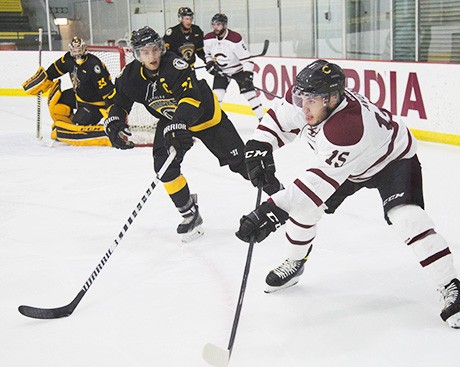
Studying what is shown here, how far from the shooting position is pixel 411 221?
239cm

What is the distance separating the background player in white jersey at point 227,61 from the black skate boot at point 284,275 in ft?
12.7

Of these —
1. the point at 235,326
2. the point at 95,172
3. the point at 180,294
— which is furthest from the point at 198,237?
the point at 95,172

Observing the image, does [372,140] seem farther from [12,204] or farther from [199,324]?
[12,204]

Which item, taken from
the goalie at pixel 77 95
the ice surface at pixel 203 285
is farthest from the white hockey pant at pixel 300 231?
the goalie at pixel 77 95

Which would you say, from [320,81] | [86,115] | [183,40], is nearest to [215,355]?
[320,81]

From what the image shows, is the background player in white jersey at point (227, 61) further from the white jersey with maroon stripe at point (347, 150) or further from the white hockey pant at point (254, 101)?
the white jersey with maroon stripe at point (347, 150)

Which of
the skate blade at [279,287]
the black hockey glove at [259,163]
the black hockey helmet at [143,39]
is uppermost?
the black hockey helmet at [143,39]

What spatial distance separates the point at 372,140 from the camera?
2393 millimetres

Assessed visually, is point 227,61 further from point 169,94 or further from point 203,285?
point 203,285

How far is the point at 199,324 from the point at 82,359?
1.40 feet

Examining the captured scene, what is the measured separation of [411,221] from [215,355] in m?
0.74

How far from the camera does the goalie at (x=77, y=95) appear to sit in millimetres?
5977

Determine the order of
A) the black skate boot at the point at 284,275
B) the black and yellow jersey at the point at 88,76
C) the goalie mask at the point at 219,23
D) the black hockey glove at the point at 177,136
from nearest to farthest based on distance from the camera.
Answer: the black skate boot at the point at 284,275
the black hockey glove at the point at 177,136
the black and yellow jersey at the point at 88,76
the goalie mask at the point at 219,23

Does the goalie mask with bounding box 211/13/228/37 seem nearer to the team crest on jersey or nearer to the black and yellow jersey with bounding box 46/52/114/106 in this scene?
the black and yellow jersey with bounding box 46/52/114/106
